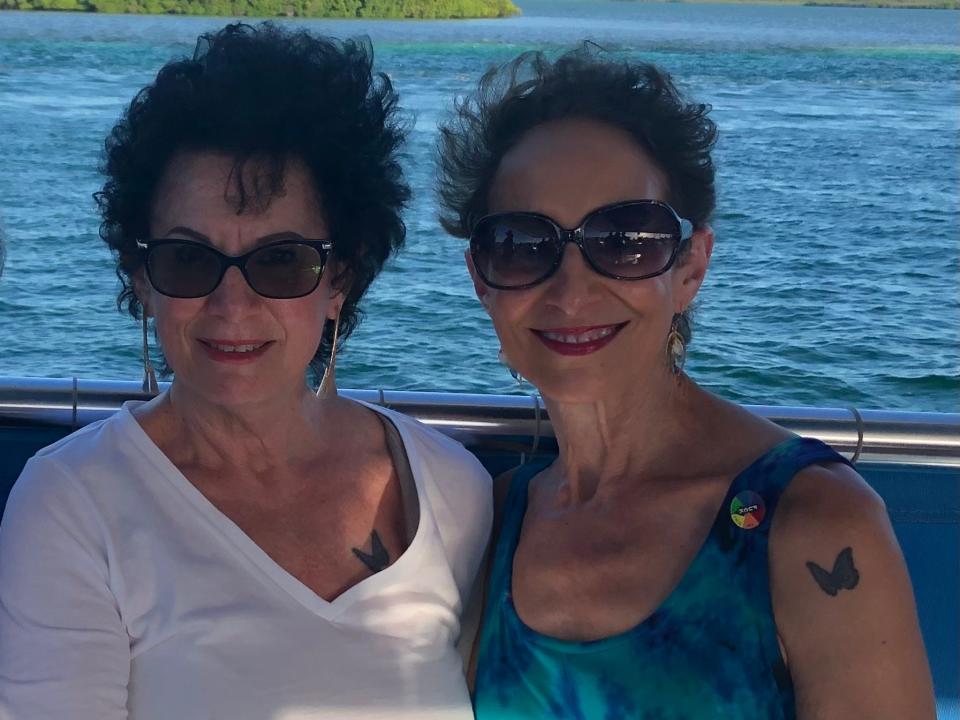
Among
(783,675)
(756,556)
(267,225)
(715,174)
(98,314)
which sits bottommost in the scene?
(98,314)

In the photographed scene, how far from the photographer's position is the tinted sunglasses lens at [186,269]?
1.69m

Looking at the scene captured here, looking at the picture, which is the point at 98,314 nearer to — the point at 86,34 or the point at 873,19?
the point at 86,34

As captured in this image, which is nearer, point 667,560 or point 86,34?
point 667,560

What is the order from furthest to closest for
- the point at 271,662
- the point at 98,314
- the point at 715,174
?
the point at 98,314 < the point at 715,174 < the point at 271,662

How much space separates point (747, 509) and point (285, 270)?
0.78 m

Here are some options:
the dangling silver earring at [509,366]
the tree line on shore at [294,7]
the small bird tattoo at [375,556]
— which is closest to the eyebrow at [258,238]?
the dangling silver earring at [509,366]

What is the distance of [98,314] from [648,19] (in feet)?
137

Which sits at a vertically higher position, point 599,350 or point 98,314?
point 599,350

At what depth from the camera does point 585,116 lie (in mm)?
1805

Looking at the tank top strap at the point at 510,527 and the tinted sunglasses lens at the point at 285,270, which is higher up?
the tinted sunglasses lens at the point at 285,270

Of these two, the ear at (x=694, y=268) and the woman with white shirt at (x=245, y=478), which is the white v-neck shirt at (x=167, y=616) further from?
the ear at (x=694, y=268)

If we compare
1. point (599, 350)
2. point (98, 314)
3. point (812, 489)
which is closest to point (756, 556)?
point (812, 489)

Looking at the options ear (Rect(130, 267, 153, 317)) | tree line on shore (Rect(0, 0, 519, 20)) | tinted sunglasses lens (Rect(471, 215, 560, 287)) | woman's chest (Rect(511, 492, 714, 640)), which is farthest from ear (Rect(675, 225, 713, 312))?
tree line on shore (Rect(0, 0, 519, 20))

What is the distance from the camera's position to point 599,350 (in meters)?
1.74
